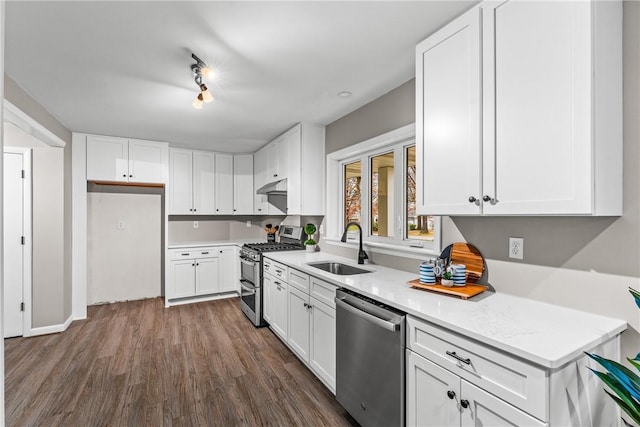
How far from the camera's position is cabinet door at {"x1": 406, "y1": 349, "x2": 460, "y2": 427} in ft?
4.58

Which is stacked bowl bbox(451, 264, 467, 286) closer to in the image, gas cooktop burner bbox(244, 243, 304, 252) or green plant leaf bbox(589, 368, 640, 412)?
green plant leaf bbox(589, 368, 640, 412)

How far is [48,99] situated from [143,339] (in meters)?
2.49

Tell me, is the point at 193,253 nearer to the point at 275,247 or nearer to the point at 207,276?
the point at 207,276

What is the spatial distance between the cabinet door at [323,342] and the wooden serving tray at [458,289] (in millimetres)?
689

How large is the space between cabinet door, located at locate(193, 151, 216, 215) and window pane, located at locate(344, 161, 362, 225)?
258cm

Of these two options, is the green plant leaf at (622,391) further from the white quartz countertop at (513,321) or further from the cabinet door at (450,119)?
the cabinet door at (450,119)

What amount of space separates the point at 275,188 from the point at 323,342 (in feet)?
8.03

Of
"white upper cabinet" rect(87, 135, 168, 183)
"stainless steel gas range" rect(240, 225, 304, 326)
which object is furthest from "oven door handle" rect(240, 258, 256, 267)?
"white upper cabinet" rect(87, 135, 168, 183)

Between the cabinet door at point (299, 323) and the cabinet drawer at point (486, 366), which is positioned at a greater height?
the cabinet drawer at point (486, 366)

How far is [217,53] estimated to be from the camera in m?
2.06

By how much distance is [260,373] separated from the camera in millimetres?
2699

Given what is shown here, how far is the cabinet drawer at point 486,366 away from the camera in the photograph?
111cm

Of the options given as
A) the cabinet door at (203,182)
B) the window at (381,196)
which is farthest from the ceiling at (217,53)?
the cabinet door at (203,182)

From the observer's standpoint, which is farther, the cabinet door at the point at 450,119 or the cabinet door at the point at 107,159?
the cabinet door at the point at 107,159
